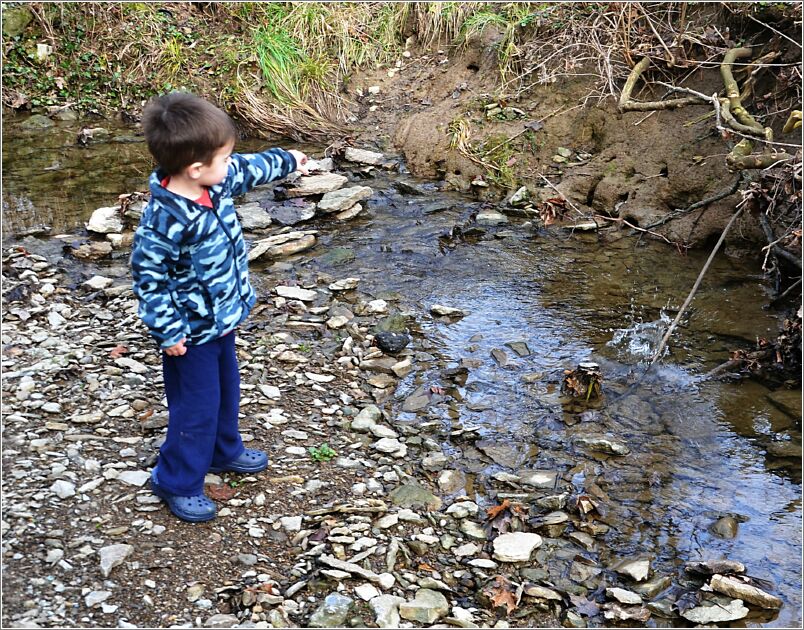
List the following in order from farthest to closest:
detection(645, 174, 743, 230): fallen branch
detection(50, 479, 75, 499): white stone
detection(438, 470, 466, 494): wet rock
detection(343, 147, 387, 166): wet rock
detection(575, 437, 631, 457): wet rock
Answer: detection(343, 147, 387, 166): wet rock < detection(645, 174, 743, 230): fallen branch < detection(575, 437, 631, 457): wet rock < detection(438, 470, 466, 494): wet rock < detection(50, 479, 75, 499): white stone

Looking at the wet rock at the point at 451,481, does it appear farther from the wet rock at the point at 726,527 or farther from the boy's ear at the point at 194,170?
the boy's ear at the point at 194,170

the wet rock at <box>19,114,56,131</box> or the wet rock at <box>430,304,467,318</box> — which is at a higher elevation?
the wet rock at <box>19,114,56,131</box>

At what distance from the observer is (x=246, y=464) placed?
3.90 m

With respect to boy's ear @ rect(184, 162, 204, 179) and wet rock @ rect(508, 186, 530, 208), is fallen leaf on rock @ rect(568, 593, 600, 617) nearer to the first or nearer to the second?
boy's ear @ rect(184, 162, 204, 179)

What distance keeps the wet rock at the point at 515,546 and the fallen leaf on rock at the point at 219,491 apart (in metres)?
1.27

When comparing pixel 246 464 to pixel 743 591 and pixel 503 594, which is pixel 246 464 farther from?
pixel 743 591

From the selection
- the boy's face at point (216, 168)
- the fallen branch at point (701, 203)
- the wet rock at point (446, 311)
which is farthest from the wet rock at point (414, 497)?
the fallen branch at point (701, 203)

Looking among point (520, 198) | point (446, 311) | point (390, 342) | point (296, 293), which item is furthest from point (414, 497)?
point (520, 198)

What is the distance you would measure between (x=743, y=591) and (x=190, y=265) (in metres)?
2.72

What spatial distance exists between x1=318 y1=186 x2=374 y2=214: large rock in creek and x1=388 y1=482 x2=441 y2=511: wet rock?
370cm

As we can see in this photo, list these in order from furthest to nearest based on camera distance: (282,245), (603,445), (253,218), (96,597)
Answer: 1. (253,218)
2. (282,245)
3. (603,445)
4. (96,597)

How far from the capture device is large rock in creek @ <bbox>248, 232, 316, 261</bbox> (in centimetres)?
638

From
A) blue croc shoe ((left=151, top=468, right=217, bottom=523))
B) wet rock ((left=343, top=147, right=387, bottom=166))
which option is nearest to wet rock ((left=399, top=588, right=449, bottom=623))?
blue croc shoe ((left=151, top=468, right=217, bottom=523))

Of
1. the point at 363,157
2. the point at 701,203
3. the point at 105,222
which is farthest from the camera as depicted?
the point at 363,157
